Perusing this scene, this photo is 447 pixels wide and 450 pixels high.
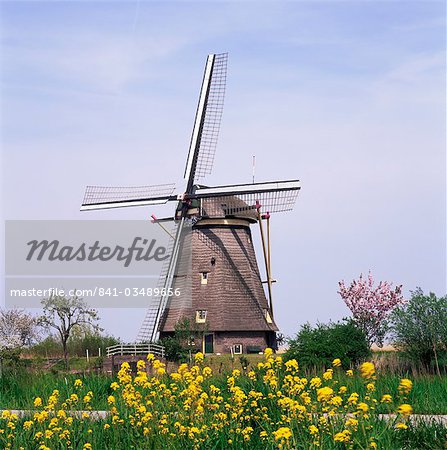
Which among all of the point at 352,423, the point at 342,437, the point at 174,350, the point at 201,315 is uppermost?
the point at 201,315

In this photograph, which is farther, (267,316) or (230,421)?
(267,316)

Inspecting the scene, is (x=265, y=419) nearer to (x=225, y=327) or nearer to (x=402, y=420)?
(x=402, y=420)

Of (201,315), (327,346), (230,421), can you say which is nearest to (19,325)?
(201,315)

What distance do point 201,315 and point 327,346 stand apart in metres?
12.9

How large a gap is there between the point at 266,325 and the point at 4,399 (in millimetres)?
23687

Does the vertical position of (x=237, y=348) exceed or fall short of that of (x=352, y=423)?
it exceeds it

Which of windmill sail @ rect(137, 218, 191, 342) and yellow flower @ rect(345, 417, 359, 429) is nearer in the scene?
yellow flower @ rect(345, 417, 359, 429)

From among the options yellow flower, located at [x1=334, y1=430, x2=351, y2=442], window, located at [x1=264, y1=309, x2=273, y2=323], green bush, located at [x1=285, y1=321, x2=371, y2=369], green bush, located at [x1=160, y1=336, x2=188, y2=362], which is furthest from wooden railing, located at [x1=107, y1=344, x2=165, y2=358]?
yellow flower, located at [x1=334, y1=430, x2=351, y2=442]

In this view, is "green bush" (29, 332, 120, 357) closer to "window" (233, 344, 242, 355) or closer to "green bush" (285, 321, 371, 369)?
"window" (233, 344, 242, 355)

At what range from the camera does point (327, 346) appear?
25.8m

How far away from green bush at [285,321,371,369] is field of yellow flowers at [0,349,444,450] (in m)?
13.4

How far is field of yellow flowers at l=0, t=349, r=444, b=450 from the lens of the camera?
911 centimetres

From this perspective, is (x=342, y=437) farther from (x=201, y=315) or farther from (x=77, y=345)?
(x=77, y=345)

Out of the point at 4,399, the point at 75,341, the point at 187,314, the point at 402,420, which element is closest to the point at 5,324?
the point at 75,341
